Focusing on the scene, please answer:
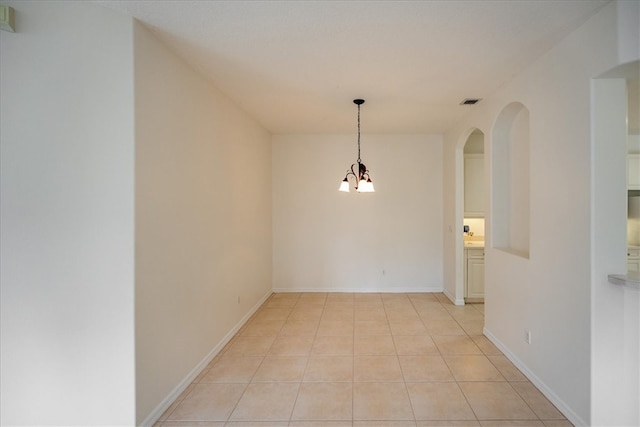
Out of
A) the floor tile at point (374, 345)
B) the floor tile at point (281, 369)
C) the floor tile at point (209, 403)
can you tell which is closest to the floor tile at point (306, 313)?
the floor tile at point (374, 345)

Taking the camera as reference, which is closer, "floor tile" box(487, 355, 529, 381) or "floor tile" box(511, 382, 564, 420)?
"floor tile" box(511, 382, 564, 420)

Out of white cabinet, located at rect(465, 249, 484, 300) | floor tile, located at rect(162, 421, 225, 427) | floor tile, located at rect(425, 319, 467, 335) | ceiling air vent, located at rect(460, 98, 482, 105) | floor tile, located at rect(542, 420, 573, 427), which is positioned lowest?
floor tile, located at rect(162, 421, 225, 427)

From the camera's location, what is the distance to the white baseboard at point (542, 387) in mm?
2140

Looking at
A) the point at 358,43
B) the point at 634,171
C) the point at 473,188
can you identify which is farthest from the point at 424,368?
the point at 634,171

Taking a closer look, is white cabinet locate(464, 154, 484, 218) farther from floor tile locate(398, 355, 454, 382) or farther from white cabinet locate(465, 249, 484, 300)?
floor tile locate(398, 355, 454, 382)

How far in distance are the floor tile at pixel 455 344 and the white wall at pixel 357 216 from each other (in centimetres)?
195

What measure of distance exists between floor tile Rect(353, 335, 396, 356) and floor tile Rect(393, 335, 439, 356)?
7cm

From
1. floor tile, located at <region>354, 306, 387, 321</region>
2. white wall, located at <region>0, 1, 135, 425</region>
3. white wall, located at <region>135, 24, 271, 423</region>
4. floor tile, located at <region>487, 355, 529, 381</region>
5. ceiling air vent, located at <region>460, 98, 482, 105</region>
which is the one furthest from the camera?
floor tile, located at <region>354, 306, 387, 321</region>

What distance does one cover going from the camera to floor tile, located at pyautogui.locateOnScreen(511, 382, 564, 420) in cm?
224

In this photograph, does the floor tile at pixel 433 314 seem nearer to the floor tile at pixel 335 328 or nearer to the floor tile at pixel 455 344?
the floor tile at pixel 455 344

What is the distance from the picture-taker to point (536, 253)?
104 inches

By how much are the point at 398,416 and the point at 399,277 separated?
11.2ft

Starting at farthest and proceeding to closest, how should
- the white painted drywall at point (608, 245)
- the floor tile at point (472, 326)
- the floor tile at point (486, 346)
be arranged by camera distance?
1. the floor tile at point (472, 326)
2. the floor tile at point (486, 346)
3. the white painted drywall at point (608, 245)

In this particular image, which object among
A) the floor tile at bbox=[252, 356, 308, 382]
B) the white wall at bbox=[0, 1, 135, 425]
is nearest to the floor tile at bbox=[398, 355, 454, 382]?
the floor tile at bbox=[252, 356, 308, 382]
